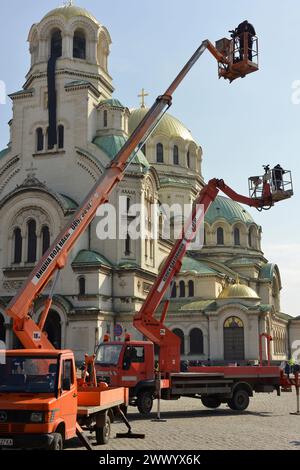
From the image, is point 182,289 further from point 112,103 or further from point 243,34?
point 243,34

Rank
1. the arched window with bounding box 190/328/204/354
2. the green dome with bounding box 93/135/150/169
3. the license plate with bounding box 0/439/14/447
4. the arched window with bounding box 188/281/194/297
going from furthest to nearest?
1. the arched window with bounding box 188/281/194/297
2. the arched window with bounding box 190/328/204/354
3. the green dome with bounding box 93/135/150/169
4. the license plate with bounding box 0/439/14/447

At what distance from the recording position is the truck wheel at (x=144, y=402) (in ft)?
68.9

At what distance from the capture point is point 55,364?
39.2 ft

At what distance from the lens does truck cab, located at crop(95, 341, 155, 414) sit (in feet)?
68.5

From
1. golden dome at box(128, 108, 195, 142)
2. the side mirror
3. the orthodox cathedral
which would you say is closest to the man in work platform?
the side mirror

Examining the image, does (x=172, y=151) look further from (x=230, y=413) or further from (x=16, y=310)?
(x=16, y=310)

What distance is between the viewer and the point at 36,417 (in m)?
11.0

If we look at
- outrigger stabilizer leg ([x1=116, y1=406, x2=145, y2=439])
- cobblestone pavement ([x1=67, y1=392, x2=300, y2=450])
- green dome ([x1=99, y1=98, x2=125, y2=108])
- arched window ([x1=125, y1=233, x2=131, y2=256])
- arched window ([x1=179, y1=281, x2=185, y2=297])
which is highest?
green dome ([x1=99, y1=98, x2=125, y2=108])

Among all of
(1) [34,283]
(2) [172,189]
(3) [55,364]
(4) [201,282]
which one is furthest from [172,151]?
(3) [55,364]

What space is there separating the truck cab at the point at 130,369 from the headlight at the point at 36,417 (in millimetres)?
9637

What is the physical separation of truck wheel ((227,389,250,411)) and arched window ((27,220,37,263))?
24.7 metres

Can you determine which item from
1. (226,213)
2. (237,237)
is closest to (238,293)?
(237,237)

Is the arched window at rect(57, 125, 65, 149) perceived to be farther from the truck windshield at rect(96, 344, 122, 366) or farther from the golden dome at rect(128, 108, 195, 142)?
the truck windshield at rect(96, 344, 122, 366)

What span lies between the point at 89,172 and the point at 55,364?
3358cm
